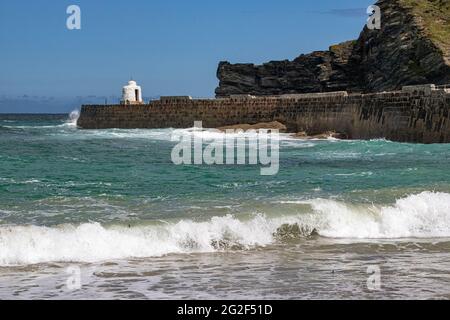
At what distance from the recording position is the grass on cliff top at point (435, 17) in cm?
4072

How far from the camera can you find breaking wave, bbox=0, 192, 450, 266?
31.2 feet

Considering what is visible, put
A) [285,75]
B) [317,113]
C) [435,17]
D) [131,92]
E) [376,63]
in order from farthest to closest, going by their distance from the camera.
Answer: [285,75] → [131,92] → [376,63] → [435,17] → [317,113]

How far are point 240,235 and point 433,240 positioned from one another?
2774mm

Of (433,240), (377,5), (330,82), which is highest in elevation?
(377,5)

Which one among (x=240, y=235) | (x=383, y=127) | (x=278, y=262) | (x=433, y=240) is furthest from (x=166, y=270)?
(x=383, y=127)

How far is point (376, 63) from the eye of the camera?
158 ft

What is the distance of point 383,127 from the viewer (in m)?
31.2

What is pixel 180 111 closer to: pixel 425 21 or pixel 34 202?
pixel 425 21

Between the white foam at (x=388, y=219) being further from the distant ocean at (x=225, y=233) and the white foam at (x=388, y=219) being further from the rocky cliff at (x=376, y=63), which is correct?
the rocky cliff at (x=376, y=63)

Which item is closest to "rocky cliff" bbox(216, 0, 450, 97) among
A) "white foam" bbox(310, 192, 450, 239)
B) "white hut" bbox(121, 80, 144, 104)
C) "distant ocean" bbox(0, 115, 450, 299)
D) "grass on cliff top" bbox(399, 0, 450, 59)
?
"grass on cliff top" bbox(399, 0, 450, 59)

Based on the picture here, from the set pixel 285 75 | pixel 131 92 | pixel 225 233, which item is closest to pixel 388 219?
pixel 225 233

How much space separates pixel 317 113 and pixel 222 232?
26.3 meters

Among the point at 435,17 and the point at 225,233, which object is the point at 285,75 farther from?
the point at 225,233

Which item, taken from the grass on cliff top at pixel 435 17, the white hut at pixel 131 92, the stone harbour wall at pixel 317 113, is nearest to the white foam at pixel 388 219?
the stone harbour wall at pixel 317 113
